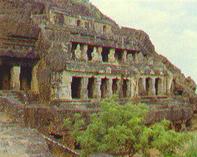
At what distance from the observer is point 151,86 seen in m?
33.2

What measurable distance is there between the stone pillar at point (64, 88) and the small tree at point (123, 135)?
6.46 meters

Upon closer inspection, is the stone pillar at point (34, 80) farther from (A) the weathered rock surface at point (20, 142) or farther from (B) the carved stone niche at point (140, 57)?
(B) the carved stone niche at point (140, 57)

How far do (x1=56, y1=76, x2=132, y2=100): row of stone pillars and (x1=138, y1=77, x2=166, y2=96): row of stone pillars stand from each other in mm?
1553

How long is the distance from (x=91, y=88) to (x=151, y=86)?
6.27 meters

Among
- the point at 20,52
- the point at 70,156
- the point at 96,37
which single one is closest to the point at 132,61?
the point at 96,37

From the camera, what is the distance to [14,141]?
17219 mm

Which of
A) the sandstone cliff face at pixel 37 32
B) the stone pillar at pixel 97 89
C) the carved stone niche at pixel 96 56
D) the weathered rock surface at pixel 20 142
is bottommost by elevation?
the weathered rock surface at pixel 20 142

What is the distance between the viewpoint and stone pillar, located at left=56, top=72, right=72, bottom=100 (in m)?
25.1

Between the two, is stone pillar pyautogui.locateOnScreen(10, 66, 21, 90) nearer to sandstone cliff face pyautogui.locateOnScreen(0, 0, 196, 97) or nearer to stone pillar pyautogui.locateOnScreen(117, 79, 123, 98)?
sandstone cliff face pyautogui.locateOnScreen(0, 0, 196, 97)

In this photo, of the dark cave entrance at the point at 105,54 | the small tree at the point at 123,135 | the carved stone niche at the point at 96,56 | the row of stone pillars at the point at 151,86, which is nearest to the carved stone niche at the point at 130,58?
the dark cave entrance at the point at 105,54

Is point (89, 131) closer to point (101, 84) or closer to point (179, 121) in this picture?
point (101, 84)

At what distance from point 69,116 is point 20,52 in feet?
19.4

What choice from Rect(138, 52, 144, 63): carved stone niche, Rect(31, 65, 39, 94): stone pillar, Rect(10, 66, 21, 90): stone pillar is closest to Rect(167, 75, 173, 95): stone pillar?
Rect(138, 52, 144, 63): carved stone niche

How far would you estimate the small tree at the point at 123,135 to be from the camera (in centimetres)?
1769
